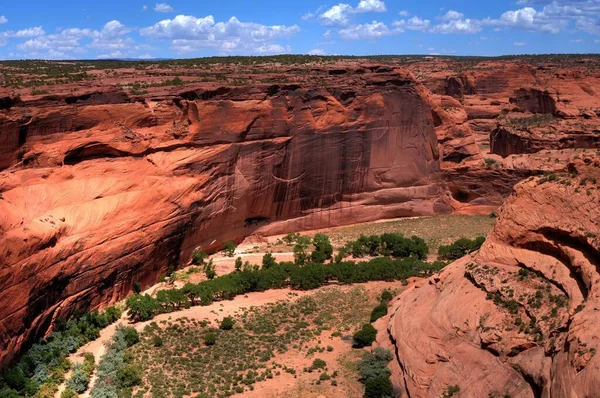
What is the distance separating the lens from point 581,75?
2847 inches

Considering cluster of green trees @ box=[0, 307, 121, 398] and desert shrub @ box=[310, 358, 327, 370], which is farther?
desert shrub @ box=[310, 358, 327, 370]

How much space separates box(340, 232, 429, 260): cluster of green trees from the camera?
3612 cm

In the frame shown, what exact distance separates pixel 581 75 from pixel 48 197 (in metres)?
66.1

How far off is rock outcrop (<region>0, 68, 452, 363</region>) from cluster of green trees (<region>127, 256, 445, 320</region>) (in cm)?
275

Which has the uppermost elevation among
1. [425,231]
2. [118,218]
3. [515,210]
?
A: [515,210]

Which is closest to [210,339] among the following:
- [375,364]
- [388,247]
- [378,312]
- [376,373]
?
[375,364]

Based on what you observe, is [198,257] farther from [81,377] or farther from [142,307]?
[81,377]

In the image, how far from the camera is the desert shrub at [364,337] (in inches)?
981

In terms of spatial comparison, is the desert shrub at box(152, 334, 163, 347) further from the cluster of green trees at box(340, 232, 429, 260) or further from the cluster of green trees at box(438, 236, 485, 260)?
the cluster of green trees at box(438, 236, 485, 260)

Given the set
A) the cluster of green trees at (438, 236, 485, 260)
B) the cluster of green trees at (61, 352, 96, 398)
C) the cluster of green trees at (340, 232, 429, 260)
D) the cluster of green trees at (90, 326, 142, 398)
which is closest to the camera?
the cluster of green trees at (90, 326, 142, 398)

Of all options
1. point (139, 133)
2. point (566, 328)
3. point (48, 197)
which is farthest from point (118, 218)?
point (566, 328)

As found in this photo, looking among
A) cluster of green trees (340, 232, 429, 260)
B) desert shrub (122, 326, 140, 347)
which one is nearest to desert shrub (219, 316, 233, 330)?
desert shrub (122, 326, 140, 347)

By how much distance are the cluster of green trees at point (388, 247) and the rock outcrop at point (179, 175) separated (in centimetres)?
501

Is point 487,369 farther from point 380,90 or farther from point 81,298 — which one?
point 380,90
